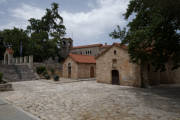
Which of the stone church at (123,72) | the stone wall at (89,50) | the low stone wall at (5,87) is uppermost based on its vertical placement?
the stone wall at (89,50)

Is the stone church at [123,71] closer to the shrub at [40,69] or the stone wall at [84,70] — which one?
the stone wall at [84,70]

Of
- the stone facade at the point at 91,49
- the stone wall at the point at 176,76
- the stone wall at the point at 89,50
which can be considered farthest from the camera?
the stone wall at the point at 89,50

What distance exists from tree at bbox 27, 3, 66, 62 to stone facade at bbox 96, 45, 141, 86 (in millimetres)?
19031

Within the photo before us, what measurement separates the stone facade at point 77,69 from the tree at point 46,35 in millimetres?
9406

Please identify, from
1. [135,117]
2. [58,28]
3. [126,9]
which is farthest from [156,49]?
[58,28]

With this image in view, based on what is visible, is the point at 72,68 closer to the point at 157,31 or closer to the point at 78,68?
the point at 78,68

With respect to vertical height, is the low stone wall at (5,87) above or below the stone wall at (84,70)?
below

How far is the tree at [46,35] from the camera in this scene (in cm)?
3193

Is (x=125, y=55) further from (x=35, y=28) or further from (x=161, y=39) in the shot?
(x=35, y=28)

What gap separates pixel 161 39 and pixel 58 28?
3745 cm

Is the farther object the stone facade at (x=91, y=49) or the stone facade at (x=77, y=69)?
the stone facade at (x=91, y=49)

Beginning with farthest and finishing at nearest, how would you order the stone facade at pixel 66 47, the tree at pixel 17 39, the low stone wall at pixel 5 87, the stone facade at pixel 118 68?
1. the stone facade at pixel 66 47
2. the tree at pixel 17 39
3. the stone facade at pixel 118 68
4. the low stone wall at pixel 5 87

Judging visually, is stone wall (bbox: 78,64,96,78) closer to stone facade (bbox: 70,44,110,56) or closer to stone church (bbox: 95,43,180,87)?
stone church (bbox: 95,43,180,87)

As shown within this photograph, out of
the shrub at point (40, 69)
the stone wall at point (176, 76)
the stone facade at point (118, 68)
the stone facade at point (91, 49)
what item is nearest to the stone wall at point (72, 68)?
the shrub at point (40, 69)
